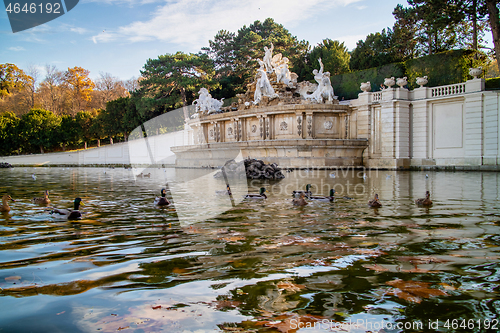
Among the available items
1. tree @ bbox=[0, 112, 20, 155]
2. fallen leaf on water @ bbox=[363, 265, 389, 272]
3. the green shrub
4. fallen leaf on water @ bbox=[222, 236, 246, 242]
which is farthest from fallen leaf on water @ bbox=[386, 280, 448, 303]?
tree @ bbox=[0, 112, 20, 155]

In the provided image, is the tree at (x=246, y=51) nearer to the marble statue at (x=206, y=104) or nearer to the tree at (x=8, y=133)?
the marble statue at (x=206, y=104)

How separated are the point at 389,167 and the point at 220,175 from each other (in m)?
11.8

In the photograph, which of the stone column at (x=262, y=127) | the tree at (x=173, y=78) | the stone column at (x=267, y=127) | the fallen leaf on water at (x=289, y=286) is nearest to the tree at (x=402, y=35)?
the stone column at (x=267, y=127)

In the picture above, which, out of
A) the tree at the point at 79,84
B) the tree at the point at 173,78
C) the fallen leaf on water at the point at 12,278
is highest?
the tree at the point at 79,84

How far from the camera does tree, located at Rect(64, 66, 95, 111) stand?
65125 mm

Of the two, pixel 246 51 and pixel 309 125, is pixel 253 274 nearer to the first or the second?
pixel 309 125

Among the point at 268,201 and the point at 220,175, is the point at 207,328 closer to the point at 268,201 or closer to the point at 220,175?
the point at 268,201

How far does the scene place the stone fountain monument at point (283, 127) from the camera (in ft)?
77.2

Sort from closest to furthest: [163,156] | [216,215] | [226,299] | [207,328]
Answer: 1. [207,328]
2. [226,299]
3. [216,215]
4. [163,156]

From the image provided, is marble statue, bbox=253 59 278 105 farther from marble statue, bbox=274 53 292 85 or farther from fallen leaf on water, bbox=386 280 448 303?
fallen leaf on water, bbox=386 280 448 303

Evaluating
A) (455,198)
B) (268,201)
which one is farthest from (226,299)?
(455,198)

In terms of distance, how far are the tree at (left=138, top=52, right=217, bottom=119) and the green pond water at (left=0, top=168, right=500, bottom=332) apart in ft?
122

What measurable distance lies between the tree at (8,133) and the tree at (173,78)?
20.6 m

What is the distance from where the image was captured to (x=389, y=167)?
23.3 meters
